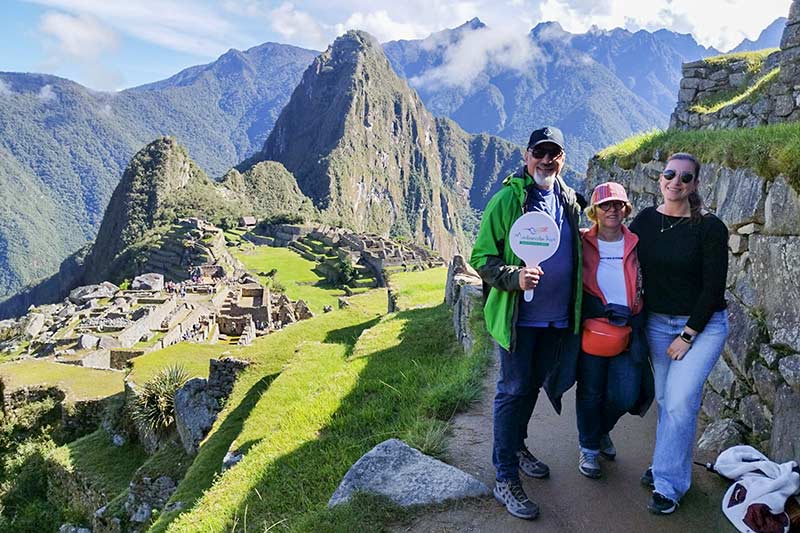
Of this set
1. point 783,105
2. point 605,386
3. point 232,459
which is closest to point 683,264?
point 605,386

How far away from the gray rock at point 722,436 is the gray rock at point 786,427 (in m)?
0.44

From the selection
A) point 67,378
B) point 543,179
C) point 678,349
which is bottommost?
point 67,378

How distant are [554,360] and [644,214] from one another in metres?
1.07

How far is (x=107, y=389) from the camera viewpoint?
1448 cm

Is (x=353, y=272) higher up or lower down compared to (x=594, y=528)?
lower down

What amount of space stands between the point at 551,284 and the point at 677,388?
0.95 metres

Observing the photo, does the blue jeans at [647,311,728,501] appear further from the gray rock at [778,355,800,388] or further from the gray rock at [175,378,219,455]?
the gray rock at [175,378,219,455]

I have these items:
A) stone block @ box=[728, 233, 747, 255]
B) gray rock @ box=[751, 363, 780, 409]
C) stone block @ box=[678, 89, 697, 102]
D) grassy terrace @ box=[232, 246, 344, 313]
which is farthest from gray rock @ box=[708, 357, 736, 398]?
grassy terrace @ box=[232, 246, 344, 313]

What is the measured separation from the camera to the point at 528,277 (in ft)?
9.52

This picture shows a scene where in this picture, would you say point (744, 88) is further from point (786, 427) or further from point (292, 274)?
point (292, 274)

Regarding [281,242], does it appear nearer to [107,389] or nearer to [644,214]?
[107,389]

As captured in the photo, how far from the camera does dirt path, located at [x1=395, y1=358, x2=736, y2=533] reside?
123 inches

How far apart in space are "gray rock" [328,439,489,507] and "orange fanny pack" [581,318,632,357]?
1183 millimetres

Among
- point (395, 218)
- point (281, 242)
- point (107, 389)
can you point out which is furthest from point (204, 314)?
point (395, 218)
